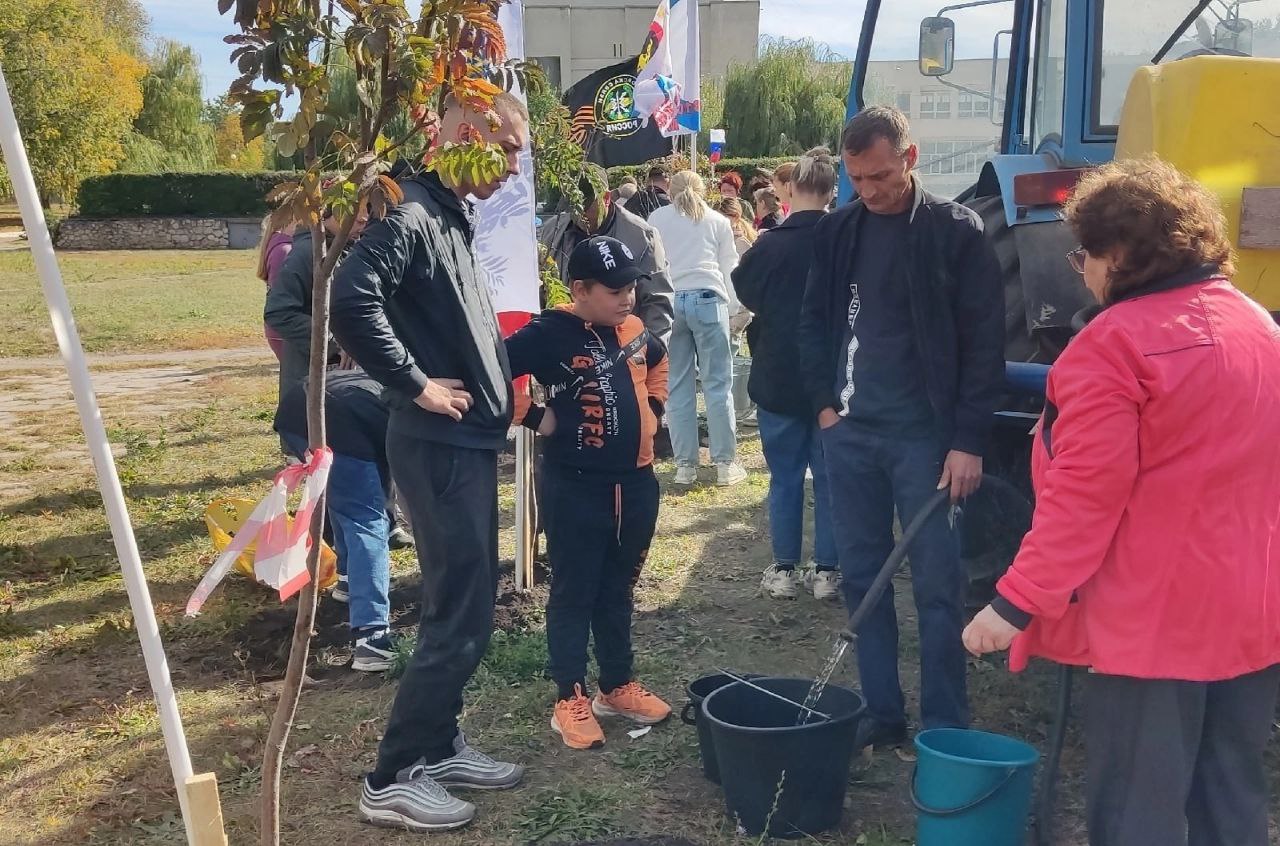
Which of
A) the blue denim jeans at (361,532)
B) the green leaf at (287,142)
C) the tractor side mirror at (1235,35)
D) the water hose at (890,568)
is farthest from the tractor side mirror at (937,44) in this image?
the green leaf at (287,142)

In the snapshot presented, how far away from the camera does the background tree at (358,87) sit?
2.04 m

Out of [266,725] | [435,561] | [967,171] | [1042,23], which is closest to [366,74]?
[435,561]

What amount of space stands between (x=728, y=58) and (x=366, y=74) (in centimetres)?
6052

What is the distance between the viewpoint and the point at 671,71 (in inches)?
336

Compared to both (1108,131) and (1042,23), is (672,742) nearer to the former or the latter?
(1108,131)

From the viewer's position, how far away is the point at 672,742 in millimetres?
3840

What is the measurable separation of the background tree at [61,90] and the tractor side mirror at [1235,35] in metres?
38.3

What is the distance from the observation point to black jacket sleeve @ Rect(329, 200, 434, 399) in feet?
9.39

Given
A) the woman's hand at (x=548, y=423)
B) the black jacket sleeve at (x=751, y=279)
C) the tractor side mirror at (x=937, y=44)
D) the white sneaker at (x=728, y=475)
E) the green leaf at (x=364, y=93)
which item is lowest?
the white sneaker at (x=728, y=475)

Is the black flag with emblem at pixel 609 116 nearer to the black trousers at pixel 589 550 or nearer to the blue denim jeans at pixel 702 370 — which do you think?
the blue denim jeans at pixel 702 370

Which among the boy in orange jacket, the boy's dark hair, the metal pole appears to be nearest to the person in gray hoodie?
the metal pole

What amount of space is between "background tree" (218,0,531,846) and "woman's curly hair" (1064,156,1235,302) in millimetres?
→ 1184

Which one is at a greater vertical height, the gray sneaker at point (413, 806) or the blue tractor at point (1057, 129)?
the blue tractor at point (1057, 129)

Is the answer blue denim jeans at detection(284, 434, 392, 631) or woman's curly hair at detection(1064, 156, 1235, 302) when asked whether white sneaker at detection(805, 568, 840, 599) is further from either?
woman's curly hair at detection(1064, 156, 1235, 302)
